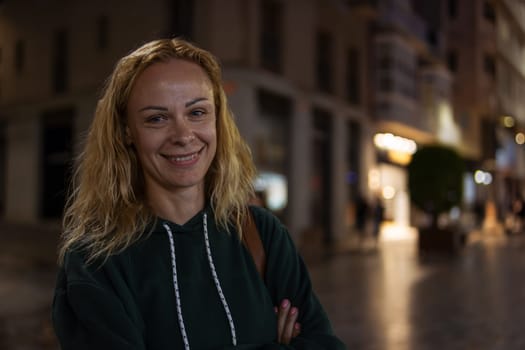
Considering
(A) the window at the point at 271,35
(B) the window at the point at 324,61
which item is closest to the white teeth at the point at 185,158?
(A) the window at the point at 271,35

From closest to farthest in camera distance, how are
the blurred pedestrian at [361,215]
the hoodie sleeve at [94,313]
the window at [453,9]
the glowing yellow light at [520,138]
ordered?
the hoodie sleeve at [94,313] → the blurred pedestrian at [361,215] → the window at [453,9] → the glowing yellow light at [520,138]

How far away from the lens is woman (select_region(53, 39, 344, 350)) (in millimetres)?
1846

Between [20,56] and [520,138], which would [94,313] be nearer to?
[20,56]

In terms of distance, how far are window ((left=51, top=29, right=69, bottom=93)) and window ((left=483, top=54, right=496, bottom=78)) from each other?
25451 mm

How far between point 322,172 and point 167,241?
21185mm

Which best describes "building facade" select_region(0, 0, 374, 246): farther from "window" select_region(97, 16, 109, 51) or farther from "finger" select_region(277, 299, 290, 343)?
"finger" select_region(277, 299, 290, 343)

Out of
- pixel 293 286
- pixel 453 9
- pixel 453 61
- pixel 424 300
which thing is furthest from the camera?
pixel 453 61

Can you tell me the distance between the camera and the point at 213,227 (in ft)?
6.71

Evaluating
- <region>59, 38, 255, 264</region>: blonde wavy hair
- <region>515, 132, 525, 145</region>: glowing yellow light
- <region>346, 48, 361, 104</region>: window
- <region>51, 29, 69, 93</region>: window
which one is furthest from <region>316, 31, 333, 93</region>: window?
<region>515, 132, 525, 145</region>: glowing yellow light

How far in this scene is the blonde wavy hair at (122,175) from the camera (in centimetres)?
193

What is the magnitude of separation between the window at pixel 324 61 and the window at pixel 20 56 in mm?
11815

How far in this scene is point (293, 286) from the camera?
2.12 m

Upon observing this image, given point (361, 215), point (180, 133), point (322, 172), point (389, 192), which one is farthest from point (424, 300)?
point (389, 192)

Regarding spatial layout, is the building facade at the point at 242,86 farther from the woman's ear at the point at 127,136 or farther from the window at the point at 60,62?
the woman's ear at the point at 127,136
